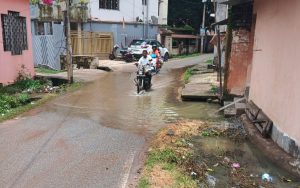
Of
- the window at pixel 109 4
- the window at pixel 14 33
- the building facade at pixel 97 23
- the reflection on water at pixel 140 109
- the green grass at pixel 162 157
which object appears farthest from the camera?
the window at pixel 109 4

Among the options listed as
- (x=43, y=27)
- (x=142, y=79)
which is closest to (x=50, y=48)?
(x=43, y=27)

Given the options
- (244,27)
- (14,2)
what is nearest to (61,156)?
(244,27)

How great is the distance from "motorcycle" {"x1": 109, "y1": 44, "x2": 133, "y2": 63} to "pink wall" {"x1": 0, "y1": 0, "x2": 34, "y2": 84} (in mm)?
12520

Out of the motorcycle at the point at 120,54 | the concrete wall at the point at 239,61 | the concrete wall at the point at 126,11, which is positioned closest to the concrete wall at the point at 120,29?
the concrete wall at the point at 126,11

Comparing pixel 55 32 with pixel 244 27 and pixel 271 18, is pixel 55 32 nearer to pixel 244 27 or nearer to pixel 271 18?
pixel 244 27

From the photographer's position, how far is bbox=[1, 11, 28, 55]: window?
1356 centimetres

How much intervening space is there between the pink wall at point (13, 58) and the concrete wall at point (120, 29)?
1311cm

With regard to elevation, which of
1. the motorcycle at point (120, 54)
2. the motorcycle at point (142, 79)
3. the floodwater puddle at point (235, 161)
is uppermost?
the motorcycle at point (120, 54)

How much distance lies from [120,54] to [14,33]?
15407mm

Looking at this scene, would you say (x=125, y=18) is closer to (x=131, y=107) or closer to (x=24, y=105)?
(x=24, y=105)

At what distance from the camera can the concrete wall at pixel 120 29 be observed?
1135 inches

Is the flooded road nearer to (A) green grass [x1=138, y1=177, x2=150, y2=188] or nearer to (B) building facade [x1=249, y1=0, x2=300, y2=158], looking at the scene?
(A) green grass [x1=138, y1=177, x2=150, y2=188]

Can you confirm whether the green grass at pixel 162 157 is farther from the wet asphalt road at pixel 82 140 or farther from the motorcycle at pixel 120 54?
the motorcycle at pixel 120 54

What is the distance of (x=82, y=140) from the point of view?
7.70 m
